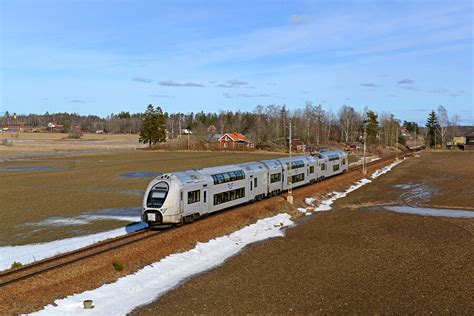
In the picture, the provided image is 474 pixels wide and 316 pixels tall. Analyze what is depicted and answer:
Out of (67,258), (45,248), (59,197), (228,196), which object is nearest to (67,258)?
(67,258)

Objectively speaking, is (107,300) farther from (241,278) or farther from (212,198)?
(212,198)

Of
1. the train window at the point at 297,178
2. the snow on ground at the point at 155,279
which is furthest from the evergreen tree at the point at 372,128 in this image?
the snow on ground at the point at 155,279

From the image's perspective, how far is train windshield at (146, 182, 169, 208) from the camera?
94.2 ft

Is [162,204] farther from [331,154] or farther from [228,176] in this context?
[331,154]

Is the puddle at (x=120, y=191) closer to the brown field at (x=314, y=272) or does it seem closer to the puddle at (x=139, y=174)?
the puddle at (x=139, y=174)

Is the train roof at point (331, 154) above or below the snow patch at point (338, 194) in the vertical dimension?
above

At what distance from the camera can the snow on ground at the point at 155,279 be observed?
61.2ft

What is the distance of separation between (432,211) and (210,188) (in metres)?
20.5

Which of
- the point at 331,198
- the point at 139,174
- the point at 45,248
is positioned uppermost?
the point at 139,174

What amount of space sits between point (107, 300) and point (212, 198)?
14.8 m

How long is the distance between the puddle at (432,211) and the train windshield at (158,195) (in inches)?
877

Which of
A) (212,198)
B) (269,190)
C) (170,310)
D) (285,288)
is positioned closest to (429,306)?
(285,288)

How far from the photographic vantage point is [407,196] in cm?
5362

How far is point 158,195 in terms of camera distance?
2905 centimetres
